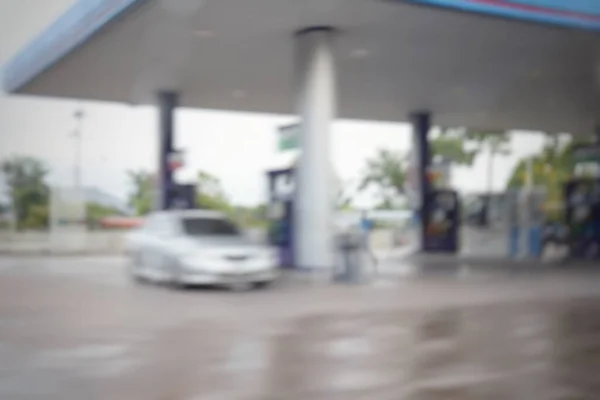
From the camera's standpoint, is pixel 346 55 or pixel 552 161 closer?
pixel 346 55

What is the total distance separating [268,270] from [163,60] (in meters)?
8.86

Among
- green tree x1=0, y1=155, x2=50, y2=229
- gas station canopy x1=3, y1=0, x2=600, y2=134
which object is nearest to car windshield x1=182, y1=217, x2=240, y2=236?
gas station canopy x1=3, y1=0, x2=600, y2=134

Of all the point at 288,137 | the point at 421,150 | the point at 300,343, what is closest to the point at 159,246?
the point at 288,137

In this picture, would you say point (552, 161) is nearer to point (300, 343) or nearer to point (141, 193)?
point (141, 193)

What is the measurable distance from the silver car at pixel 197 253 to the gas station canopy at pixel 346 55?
4523mm

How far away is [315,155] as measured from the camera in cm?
1783

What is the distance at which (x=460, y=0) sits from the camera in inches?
602

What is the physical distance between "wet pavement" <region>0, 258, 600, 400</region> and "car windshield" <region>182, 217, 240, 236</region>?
4.42ft

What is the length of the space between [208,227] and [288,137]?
4088mm

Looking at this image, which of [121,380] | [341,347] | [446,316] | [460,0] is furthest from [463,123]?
[121,380]

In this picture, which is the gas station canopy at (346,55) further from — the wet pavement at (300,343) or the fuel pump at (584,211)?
the wet pavement at (300,343)

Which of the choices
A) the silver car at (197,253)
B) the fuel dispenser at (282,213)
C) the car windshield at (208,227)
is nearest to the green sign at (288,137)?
the fuel dispenser at (282,213)

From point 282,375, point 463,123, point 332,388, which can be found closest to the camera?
point 332,388

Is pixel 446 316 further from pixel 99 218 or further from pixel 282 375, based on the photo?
pixel 99 218
